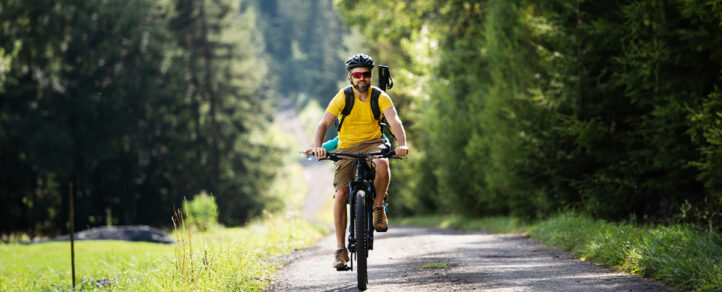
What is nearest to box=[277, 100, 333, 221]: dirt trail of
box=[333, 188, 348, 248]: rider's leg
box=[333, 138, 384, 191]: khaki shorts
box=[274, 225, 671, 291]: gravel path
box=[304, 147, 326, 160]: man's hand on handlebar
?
box=[274, 225, 671, 291]: gravel path

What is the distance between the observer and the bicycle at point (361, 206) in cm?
654

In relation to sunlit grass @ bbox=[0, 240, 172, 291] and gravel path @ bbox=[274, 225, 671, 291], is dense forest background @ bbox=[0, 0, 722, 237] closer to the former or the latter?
gravel path @ bbox=[274, 225, 671, 291]

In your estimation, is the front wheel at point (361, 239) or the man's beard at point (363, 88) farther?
the man's beard at point (363, 88)

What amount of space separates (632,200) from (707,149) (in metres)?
→ 3.03

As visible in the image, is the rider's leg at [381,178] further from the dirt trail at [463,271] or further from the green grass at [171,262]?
the green grass at [171,262]

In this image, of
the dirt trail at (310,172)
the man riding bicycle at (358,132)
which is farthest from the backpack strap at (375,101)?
the dirt trail at (310,172)

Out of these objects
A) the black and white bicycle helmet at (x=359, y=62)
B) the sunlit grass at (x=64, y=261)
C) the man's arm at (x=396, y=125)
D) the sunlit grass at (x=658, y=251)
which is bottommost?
the sunlit grass at (x=64, y=261)

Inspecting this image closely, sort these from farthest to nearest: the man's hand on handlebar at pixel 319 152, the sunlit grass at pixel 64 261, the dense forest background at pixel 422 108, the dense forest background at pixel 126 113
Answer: the dense forest background at pixel 126 113
the sunlit grass at pixel 64 261
the dense forest background at pixel 422 108
the man's hand on handlebar at pixel 319 152

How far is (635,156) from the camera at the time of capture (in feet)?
37.0

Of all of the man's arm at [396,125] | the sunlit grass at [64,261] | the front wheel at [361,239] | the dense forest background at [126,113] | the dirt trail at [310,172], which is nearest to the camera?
the front wheel at [361,239]

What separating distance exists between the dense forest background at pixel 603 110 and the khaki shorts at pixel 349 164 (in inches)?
167

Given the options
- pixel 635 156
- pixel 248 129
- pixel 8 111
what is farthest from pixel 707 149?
pixel 248 129

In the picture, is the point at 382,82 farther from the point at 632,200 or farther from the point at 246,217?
the point at 246,217

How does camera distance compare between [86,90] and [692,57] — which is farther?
[86,90]
